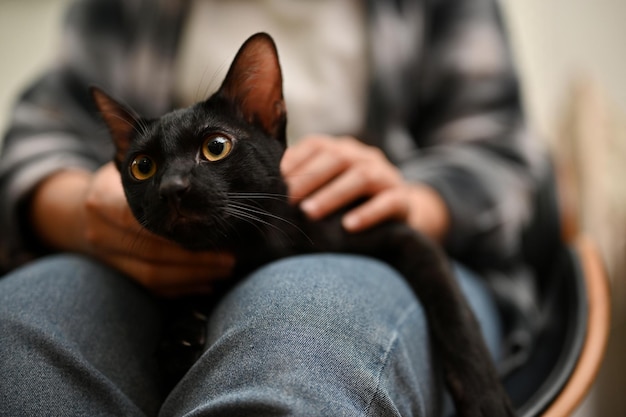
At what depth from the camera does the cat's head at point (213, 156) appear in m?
0.54

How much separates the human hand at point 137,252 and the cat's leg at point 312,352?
8cm

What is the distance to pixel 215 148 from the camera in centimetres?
56

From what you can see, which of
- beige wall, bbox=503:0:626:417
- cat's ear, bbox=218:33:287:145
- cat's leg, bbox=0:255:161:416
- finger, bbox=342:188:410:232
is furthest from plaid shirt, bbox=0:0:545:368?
beige wall, bbox=503:0:626:417

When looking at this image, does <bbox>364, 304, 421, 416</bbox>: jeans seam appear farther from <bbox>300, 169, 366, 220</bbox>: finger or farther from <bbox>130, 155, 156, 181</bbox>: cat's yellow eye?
<bbox>130, 155, 156, 181</bbox>: cat's yellow eye

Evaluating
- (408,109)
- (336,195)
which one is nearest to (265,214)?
(336,195)

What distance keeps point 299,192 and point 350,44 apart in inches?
14.6

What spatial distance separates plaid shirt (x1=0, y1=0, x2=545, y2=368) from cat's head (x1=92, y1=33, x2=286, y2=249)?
0.34m

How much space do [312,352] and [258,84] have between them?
31 centimetres

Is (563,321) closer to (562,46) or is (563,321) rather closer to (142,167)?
(142,167)

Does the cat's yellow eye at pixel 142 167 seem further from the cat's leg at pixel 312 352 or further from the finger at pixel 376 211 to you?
the finger at pixel 376 211

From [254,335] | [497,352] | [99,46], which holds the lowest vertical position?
[497,352]

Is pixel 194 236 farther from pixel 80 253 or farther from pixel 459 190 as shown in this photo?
pixel 459 190

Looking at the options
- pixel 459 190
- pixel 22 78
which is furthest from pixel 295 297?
pixel 22 78

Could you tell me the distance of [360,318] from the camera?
1.70ft
